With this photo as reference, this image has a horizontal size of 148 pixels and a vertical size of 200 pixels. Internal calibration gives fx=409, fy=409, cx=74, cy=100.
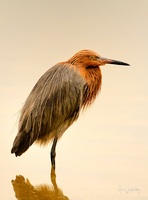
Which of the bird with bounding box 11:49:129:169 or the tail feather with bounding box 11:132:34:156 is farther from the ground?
the bird with bounding box 11:49:129:169

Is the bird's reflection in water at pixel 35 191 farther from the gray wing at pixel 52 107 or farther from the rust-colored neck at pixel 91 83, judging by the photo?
the rust-colored neck at pixel 91 83

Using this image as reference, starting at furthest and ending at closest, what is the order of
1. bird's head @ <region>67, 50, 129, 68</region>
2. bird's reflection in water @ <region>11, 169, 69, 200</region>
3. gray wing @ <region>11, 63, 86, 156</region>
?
bird's head @ <region>67, 50, 129, 68</region> < gray wing @ <region>11, 63, 86, 156</region> < bird's reflection in water @ <region>11, 169, 69, 200</region>

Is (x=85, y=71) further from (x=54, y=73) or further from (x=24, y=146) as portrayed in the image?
(x=24, y=146)

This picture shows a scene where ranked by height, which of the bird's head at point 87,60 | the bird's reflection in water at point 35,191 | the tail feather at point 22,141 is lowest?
the bird's reflection in water at point 35,191

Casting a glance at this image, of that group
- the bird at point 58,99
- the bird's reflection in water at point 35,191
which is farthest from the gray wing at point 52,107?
the bird's reflection in water at point 35,191

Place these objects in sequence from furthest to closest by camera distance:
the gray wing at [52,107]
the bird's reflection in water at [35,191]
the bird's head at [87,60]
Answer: the bird's head at [87,60]
the gray wing at [52,107]
the bird's reflection in water at [35,191]

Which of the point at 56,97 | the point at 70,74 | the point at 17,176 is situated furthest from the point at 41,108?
the point at 17,176

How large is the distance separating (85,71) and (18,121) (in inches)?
31.0

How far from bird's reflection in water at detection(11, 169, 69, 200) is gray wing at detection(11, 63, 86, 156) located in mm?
337

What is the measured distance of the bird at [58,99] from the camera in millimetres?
3592

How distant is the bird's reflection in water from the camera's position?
3.10 meters

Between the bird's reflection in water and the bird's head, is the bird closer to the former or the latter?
the bird's head

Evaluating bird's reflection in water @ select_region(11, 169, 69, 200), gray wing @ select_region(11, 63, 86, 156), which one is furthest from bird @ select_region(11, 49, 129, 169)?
bird's reflection in water @ select_region(11, 169, 69, 200)

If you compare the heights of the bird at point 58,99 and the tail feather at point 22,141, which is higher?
the bird at point 58,99
